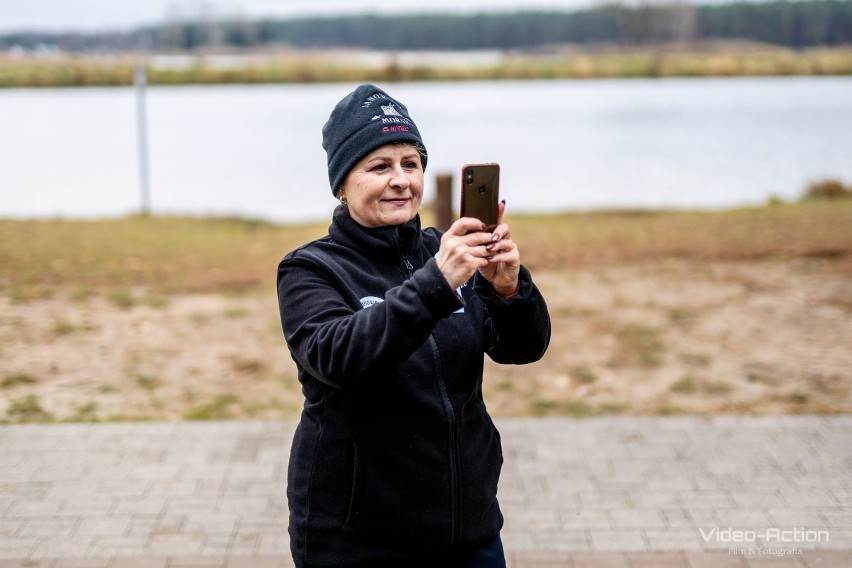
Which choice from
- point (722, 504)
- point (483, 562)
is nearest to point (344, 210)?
point (483, 562)

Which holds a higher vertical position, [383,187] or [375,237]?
[383,187]

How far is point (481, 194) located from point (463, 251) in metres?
0.16

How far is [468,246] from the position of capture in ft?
6.67

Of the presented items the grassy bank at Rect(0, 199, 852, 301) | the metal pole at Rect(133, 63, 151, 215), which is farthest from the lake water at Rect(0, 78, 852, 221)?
the grassy bank at Rect(0, 199, 852, 301)

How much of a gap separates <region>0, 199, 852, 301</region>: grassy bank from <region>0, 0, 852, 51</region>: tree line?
42.1m

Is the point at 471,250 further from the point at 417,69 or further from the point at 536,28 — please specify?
the point at 536,28

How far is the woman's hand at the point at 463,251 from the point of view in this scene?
2.01 m

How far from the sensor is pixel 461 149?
2117cm

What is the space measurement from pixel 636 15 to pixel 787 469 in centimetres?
5118

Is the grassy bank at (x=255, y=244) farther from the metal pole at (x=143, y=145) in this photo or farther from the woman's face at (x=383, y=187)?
the woman's face at (x=383, y=187)

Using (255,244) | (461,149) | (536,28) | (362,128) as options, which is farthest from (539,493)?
(536,28)

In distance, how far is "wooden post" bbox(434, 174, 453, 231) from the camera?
32.2 feet

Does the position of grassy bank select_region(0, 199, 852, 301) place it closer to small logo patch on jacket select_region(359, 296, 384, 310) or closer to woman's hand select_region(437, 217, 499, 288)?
small logo patch on jacket select_region(359, 296, 384, 310)

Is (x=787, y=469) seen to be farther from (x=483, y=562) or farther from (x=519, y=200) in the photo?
(x=519, y=200)
